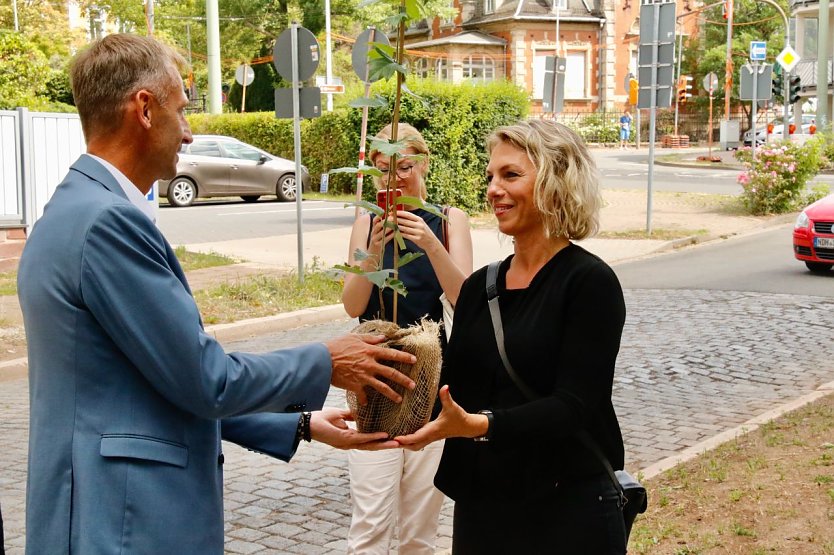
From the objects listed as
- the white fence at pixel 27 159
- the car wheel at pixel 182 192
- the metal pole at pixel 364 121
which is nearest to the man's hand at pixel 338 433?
the metal pole at pixel 364 121

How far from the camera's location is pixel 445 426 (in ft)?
8.71

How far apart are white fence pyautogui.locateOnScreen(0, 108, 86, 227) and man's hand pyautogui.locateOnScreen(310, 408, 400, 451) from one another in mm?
12903

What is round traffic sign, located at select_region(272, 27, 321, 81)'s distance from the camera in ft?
43.2

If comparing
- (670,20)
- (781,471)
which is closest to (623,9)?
(670,20)

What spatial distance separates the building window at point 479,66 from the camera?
70.6m

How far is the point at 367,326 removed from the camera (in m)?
2.63

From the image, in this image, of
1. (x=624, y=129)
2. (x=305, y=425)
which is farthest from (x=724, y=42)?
(x=305, y=425)

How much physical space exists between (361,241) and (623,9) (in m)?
70.8

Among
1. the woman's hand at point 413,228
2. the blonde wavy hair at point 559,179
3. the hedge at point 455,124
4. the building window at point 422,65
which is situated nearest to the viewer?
the blonde wavy hair at point 559,179

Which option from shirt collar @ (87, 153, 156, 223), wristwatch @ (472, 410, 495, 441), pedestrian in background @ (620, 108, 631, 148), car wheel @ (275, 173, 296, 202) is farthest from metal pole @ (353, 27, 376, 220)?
pedestrian in background @ (620, 108, 631, 148)

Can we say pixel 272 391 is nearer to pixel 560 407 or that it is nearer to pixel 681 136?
pixel 560 407

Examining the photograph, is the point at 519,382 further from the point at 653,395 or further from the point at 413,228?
the point at 653,395

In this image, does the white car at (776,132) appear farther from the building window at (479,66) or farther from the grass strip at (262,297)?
the grass strip at (262,297)

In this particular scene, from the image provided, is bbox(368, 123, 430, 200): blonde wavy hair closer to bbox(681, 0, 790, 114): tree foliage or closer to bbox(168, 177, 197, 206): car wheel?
bbox(168, 177, 197, 206): car wheel
